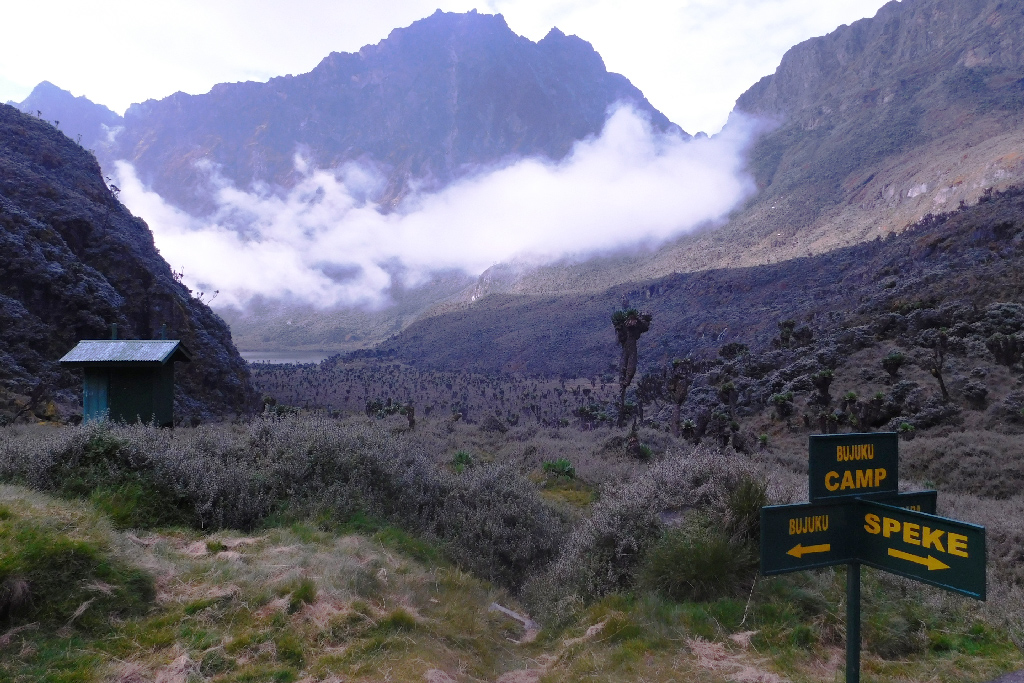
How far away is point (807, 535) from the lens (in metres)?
3.54

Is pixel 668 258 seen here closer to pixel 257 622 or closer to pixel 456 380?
pixel 456 380

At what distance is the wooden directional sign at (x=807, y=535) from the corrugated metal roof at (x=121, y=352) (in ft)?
36.2

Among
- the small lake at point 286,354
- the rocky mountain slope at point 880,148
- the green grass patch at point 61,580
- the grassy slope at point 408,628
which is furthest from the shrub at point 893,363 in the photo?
the small lake at point 286,354

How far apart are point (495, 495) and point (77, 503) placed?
538 centimetres

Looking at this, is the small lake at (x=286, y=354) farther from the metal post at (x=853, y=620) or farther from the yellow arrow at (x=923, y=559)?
the yellow arrow at (x=923, y=559)

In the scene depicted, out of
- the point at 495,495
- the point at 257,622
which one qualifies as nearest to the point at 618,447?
the point at 495,495

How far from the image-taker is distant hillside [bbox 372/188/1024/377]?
37250 mm

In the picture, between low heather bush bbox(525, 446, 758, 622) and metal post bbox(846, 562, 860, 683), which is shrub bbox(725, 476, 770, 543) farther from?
metal post bbox(846, 562, 860, 683)

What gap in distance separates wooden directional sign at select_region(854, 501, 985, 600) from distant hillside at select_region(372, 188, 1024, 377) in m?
34.0

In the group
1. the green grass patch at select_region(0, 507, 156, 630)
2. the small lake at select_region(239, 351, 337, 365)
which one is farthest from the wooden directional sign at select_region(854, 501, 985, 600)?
the small lake at select_region(239, 351, 337, 365)

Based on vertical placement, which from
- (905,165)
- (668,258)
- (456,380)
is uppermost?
(905,165)

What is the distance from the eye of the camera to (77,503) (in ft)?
21.2

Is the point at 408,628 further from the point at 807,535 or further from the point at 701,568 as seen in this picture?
the point at 807,535

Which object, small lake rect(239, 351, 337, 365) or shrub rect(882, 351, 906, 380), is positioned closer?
shrub rect(882, 351, 906, 380)
